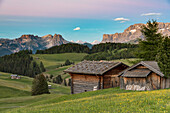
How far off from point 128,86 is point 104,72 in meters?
4.20

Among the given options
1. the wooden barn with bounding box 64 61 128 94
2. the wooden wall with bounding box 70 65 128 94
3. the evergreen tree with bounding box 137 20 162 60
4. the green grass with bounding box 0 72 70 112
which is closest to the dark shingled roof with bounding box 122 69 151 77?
the wooden barn with bounding box 64 61 128 94

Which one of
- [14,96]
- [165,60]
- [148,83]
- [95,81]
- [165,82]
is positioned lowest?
[14,96]

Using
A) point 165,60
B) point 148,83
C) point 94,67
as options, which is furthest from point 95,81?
point 165,60

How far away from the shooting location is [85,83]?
94.3ft

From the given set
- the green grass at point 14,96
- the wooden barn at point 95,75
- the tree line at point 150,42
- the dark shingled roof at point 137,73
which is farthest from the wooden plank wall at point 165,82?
the green grass at point 14,96

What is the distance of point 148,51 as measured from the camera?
43.6 m

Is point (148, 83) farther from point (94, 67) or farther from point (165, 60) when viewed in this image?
point (94, 67)

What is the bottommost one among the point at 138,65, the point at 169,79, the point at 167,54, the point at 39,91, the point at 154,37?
the point at 39,91

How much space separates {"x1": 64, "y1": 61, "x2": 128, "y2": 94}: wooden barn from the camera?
27.2 metres

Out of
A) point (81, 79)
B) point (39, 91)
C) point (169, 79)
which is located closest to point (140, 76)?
point (169, 79)

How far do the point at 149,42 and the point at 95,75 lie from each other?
2267 centimetres

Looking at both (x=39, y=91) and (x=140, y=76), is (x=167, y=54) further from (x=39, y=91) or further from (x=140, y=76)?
(x=39, y=91)

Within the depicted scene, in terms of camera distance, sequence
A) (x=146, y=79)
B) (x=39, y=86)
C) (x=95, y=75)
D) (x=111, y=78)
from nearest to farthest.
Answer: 1. (x=146, y=79)
2. (x=95, y=75)
3. (x=111, y=78)
4. (x=39, y=86)

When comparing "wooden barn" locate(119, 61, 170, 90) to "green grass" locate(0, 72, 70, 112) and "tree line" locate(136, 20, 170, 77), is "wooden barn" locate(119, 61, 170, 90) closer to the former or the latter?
"green grass" locate(0, 72, 70, 112)
